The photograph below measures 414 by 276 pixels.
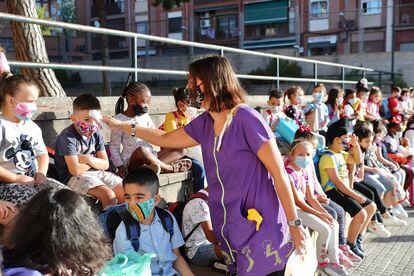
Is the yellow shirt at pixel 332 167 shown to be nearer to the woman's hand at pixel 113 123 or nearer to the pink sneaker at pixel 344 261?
the pink sneaker at pixel 344 261

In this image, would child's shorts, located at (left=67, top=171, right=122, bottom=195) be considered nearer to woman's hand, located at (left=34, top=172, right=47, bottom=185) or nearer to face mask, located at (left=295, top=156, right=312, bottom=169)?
woman's hand, located at (left=34, top=172, right=47, bottom=185)

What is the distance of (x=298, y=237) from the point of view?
2.67 metres

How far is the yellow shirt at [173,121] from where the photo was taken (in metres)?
5.02

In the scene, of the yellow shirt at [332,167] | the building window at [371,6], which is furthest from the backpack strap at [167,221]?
the building window at [371,6]

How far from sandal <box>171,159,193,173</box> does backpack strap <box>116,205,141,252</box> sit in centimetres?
146

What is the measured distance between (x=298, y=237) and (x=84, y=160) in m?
1.87

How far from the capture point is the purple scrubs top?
2564 millimetres

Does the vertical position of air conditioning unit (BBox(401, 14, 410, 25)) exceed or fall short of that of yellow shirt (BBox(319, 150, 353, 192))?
it exceeds it

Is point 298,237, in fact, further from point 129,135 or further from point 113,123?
point 129,135

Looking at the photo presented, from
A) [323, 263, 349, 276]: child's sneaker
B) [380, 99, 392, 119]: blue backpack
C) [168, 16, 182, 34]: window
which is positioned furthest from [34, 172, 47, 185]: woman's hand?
[168, 16, 182, 34]: window

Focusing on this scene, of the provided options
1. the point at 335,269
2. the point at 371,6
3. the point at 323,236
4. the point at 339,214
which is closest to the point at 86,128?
the point at 323,236

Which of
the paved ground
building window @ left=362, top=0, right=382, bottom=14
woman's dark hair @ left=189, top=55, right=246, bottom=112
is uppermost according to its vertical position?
building window @ left=362, top=0, right=382, bottom=14

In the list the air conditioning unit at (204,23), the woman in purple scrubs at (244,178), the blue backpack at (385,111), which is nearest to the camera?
the woman in purple scrubs at (244,178)

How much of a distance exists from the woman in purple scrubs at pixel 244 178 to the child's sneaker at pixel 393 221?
14.0ft
